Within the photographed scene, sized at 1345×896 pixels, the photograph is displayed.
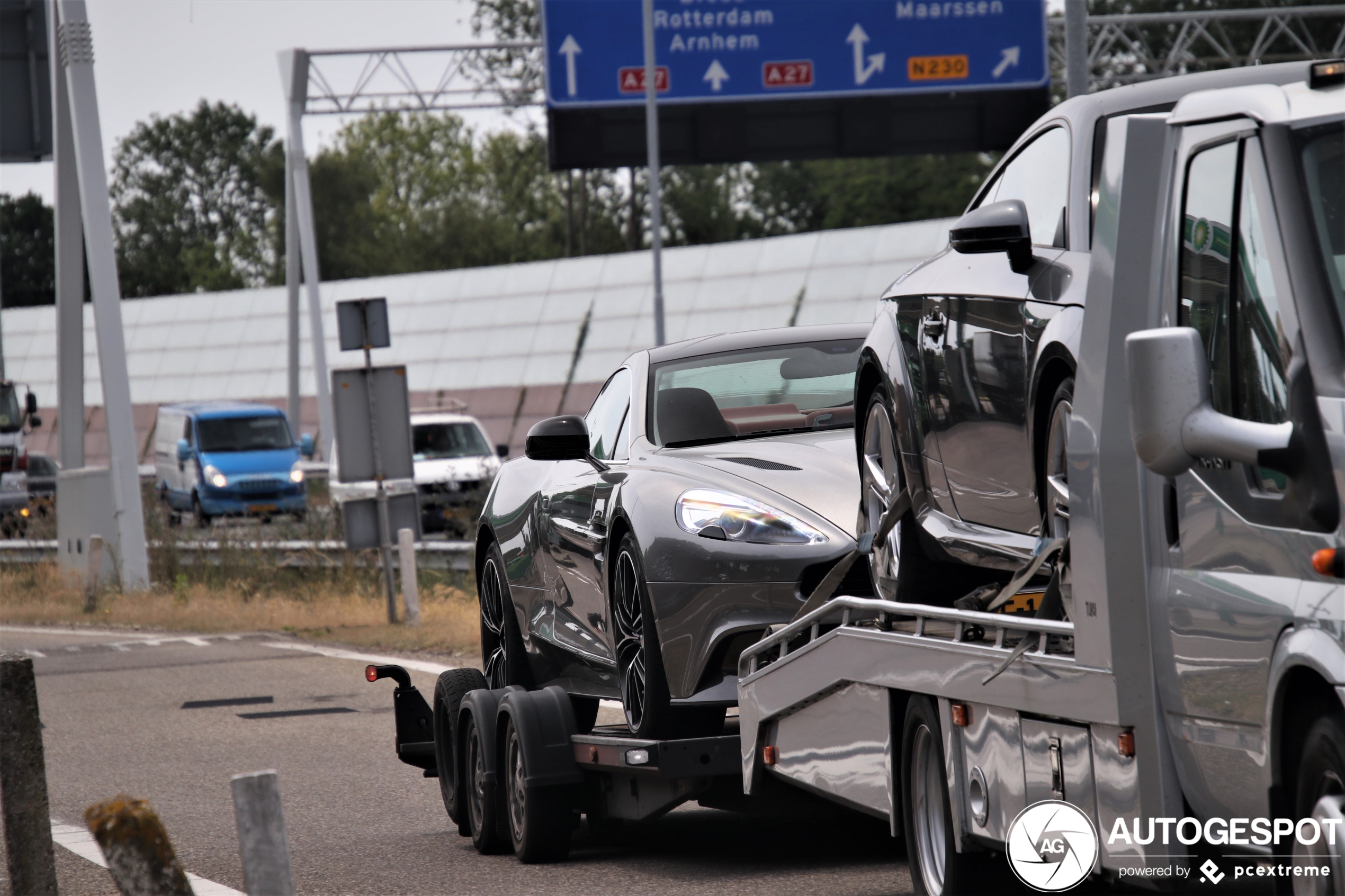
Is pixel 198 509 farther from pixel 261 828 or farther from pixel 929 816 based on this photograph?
pixel 261 828

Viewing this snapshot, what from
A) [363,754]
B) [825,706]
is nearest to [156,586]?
[363,754]

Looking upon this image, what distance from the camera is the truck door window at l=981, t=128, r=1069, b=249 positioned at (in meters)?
5.81

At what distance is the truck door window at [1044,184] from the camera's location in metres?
5.81

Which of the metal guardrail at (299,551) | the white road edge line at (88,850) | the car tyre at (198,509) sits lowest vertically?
the car tyre at (198,509)

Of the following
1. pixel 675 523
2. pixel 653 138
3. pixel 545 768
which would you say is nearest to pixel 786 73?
pixel 653 138

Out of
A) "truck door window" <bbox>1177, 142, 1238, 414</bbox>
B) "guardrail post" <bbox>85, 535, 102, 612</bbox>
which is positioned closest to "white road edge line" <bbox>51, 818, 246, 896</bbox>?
"truck door window" <bbox>1177, 142, 1238, 414</bbox>

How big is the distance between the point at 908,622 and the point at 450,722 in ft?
12.0

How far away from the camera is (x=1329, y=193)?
3795 mm

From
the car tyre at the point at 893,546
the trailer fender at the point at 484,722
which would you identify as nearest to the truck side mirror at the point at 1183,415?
the car tyre at the point at 893,546

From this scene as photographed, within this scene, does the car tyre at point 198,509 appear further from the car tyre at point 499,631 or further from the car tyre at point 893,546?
the car tyre at point 893,546

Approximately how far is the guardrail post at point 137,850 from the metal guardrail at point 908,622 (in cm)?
210

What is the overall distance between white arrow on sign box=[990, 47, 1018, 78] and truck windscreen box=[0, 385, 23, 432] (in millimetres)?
18975

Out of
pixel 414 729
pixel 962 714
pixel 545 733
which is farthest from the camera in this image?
pixel 414 729

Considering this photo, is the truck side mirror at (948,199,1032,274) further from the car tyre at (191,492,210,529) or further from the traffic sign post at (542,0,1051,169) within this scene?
the car tyre at (191,492,210,529)
